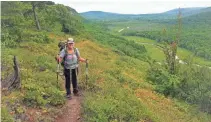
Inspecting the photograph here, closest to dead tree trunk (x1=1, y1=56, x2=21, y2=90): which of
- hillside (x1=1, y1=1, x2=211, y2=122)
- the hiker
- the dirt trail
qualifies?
hillside (x1=1, y1=1, x2=211, y2=122)

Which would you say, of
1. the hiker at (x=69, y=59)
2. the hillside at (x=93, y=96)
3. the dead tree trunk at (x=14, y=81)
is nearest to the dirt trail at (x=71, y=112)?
the hillside at (x=93, y=96)

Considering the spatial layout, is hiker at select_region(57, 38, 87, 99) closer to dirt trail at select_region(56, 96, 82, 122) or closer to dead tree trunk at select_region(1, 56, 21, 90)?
dirt trail at select_region(56, 96, 82, 122)

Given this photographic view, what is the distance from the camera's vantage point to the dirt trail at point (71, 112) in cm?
1145

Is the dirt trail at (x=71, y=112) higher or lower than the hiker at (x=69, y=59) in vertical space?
lower

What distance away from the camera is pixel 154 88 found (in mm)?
21484

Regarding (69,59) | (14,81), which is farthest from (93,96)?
(14,81)

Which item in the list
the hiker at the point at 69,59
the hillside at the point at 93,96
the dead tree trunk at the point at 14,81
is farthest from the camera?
the hiker at the point at 69,59

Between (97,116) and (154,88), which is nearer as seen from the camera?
(97,116)

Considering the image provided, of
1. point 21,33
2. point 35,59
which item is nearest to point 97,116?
point 35,59

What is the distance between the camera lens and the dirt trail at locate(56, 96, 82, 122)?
451 inches

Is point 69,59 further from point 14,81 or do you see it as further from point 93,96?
point 14,81

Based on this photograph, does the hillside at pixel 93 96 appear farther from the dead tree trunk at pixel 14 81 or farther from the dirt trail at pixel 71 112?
the dead tree trunk at pixel 14 81

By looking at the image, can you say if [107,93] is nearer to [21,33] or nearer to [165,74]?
[165,74]

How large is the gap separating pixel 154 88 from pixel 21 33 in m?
10.8
